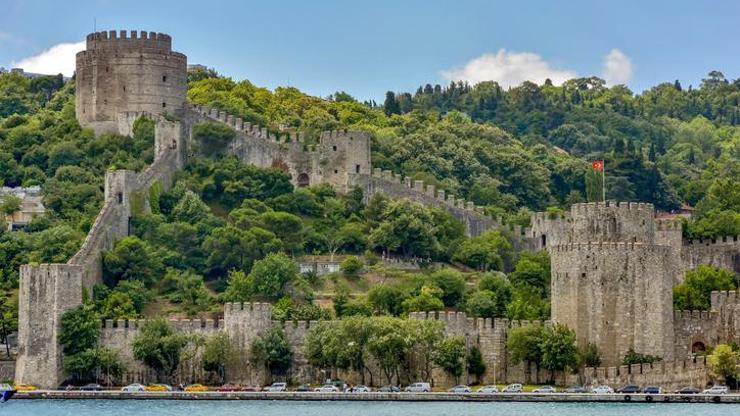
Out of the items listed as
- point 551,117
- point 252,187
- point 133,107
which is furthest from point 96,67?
point 551,117

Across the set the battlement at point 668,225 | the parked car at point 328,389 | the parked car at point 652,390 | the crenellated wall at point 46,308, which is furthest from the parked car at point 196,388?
the battlement at point 668,225

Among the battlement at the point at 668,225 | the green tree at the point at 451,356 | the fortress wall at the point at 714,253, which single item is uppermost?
the battlement at the point at 668,225

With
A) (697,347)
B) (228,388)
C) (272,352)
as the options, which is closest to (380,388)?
(272,352)

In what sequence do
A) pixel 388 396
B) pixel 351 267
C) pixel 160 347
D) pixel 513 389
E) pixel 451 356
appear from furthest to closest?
1. pixel 351 267
2. pixel 160 347
3. pixel 451 356
4. pixel 513 389
5. pixel 388 396

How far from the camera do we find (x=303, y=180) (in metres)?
114

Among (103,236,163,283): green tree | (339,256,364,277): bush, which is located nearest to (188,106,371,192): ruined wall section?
(339,256,364,277): bush

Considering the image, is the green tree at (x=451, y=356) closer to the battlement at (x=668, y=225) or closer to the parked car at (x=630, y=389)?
the parked car at (x=630, y=389)

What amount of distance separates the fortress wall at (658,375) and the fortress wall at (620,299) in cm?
102

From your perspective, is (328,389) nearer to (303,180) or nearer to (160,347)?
(160,347)

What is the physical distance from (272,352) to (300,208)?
66.3 feet

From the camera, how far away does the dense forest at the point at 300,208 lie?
100250 millimetres

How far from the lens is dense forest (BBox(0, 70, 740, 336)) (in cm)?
10025

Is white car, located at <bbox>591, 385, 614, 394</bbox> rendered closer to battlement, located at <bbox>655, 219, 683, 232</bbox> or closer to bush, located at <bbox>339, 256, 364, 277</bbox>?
battlement, located at <bbox>655, 219, 683, 232</bbox>

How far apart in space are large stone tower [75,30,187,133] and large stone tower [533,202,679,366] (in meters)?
31.7
